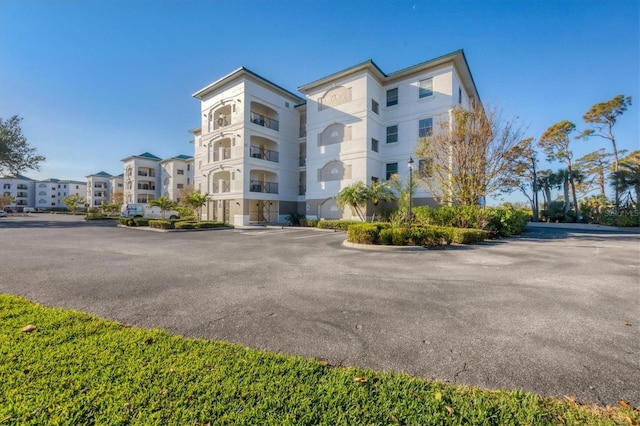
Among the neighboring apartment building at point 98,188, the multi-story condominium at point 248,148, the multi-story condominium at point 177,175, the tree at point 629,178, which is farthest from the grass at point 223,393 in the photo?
the neighboring apartment building at point 98,188

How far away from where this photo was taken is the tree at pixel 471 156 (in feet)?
52.7

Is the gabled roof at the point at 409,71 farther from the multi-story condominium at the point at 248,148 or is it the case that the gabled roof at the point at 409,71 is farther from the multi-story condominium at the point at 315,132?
the multi-story condominium at the point at 248,148

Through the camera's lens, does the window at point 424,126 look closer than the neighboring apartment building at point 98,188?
Yes

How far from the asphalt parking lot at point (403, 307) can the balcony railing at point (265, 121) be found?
20369 millimetres

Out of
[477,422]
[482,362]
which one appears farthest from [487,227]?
[477,422]

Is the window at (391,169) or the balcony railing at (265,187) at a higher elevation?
the window at (391,169)

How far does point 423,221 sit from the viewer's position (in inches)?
654

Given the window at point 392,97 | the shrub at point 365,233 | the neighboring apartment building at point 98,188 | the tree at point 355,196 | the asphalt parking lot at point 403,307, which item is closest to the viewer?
the asphalt parking lot at point 403,307

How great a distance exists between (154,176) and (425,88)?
2100 inches

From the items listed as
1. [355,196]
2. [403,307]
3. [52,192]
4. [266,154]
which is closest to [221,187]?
[266,154]

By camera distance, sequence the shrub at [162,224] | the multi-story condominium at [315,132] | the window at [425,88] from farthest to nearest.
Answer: the multi-story condominium at [315,132] → the window at [425,88] → the shrub at [162,224]

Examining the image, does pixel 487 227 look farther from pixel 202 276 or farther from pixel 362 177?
pixel 202 276

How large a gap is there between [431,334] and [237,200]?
2366 centimetres

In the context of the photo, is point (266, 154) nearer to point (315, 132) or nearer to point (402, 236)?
point (315, 132)
